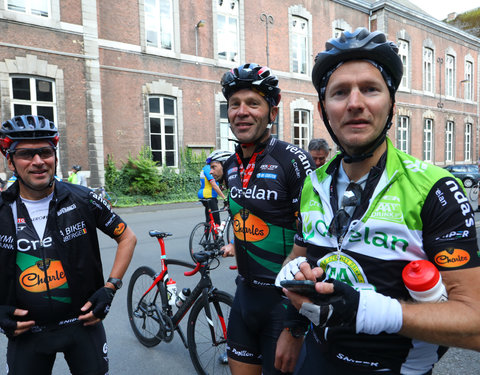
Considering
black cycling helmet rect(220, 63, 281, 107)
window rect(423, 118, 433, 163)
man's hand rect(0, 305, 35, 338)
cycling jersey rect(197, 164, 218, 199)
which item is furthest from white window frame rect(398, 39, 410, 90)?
man's hand rect(0, 305, 35, 338)

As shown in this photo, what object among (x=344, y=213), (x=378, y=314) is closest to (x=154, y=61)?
(x=344, y=213)

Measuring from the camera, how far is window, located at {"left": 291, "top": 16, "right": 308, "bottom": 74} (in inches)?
833

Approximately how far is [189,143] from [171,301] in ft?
47.6

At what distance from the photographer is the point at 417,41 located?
2734 cm

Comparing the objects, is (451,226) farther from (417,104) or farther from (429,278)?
(417,104)

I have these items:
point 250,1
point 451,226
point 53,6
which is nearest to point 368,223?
point 451,226

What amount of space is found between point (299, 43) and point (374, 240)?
73.4 feet

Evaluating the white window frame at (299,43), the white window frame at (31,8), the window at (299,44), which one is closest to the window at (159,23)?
the white window frame at (31,8)

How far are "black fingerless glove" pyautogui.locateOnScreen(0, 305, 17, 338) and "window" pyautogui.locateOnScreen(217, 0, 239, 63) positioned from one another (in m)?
17.8

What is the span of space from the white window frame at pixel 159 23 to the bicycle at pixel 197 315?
49.1 feet

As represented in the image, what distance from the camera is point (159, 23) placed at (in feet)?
53.5

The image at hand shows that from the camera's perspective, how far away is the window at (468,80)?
3256 cm

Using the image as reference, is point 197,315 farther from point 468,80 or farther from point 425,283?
point 468,80

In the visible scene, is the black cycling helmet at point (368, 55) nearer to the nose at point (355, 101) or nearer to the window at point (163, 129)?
the nose at point (355, 101)
